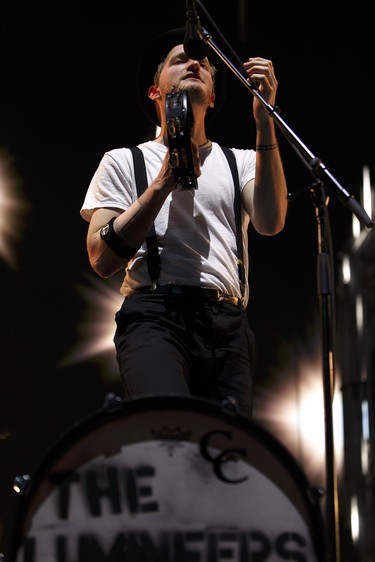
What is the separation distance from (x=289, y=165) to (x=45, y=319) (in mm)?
1370

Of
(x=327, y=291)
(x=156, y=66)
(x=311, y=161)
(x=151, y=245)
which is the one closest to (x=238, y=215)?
(x=151, y=245)

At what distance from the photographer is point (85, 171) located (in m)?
4.49

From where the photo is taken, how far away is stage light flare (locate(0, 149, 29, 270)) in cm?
439

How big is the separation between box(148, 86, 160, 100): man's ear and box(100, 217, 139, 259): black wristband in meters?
0.63

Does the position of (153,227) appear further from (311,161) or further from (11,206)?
(11,206)

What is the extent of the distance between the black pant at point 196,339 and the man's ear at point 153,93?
744 millimetres

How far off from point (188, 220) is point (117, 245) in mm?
224

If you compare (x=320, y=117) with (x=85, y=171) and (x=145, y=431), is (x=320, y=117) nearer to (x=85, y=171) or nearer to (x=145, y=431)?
(x=85, y=171)

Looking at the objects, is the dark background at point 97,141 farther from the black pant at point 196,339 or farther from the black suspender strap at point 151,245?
the black pant at point 196,339

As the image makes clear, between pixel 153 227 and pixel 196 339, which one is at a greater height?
pixel 153 227

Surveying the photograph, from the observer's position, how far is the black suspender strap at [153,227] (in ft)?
7.45

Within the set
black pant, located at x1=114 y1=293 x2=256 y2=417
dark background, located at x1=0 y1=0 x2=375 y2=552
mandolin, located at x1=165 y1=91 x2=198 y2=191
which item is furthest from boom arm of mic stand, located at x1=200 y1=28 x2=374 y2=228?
dark background, located at x1=0 y1=0 x2=375 y2=552

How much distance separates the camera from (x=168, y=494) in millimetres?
1623

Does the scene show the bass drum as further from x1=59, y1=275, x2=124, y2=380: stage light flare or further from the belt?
x1=59, y1=275, x2=124, y2=380: stage light flare
